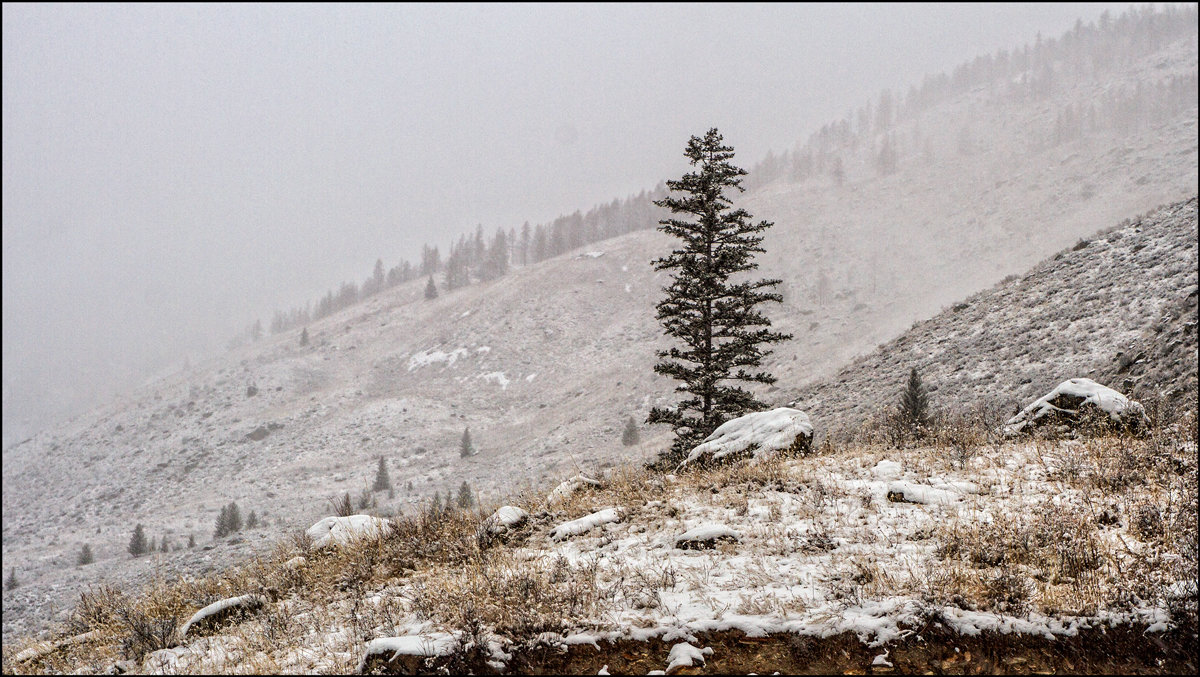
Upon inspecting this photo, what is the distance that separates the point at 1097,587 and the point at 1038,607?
2.15 feet

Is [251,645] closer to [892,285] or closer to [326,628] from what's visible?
[326,628]

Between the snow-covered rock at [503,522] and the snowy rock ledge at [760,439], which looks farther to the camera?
the snowy rock ledge at [760,439]

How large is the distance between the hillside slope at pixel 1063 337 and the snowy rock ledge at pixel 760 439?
8036mm

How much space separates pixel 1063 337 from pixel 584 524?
767 inches

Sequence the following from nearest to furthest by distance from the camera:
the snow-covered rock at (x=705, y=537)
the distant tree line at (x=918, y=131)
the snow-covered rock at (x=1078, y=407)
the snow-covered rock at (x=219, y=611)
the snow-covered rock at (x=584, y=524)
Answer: the snow-covered rock at (x=219, y=611)
the snow-covered rock at (x=705, y=537)
the snow-covered rock at (x=584, y=524)
the snow-covered rock at (x=1078, y=407)
the distant tree line at (x=918, y=131)

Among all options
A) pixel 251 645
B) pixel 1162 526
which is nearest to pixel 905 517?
pixel 1162 526

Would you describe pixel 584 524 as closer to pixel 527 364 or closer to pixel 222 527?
pixel 222 527

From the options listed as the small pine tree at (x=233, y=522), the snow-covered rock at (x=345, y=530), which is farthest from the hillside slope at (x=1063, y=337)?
the small pine tree at (x=233, y=522)

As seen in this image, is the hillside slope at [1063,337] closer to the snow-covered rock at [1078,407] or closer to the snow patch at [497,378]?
the snow-covered rock at [1078,407]

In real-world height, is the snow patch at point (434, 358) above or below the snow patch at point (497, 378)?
above

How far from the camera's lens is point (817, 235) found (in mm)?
92375

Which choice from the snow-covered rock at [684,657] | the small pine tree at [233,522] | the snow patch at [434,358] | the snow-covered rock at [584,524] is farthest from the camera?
the snow patch at [434,358]

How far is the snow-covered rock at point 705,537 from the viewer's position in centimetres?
662

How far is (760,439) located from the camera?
10602 millimetres
